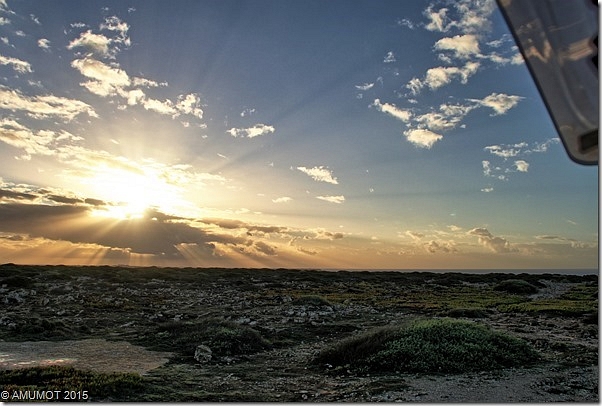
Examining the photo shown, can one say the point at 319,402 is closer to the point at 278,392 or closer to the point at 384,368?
the point at 278,392

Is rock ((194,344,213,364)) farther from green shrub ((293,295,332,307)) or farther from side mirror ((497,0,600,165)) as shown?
green shrub ((293,295,332,307))

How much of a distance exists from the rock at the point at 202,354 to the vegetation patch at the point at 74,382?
2.96 metres

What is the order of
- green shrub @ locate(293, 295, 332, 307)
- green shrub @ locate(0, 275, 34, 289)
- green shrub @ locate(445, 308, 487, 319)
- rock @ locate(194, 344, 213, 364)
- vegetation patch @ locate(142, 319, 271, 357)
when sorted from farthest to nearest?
green shrub @ locate(0, 275, 34, 289) < green shrub @ locate(293, 295, 332, 307) < green shrub @ locate(445, 308, 487, 319) < vegetation patch @ locate(142, 319, 271, 357) < rock @ locate(194, 344, 213, 364)

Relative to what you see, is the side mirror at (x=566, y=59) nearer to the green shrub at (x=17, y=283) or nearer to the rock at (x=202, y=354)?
the rock at (x=202, y=354)

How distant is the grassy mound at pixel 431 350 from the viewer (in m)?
12.4

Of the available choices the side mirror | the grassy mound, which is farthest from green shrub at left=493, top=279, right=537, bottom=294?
the side mirror

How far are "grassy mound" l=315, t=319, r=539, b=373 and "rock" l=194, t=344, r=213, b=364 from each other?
3706 mm

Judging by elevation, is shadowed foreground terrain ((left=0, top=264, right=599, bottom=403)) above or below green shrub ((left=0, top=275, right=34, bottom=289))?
below

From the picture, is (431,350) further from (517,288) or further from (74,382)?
(517,288)

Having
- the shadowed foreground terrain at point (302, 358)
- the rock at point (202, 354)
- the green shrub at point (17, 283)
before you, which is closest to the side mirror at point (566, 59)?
the shadowed foreground terrain at point (302, 358)

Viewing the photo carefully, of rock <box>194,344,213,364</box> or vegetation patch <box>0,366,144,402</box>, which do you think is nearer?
vegetation patch <box>0,366,144,402</box>

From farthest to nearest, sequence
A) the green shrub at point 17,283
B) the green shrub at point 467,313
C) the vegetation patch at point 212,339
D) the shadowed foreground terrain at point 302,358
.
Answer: the green shrub at point 17,283
the green shrub at point 467,313
the vegetation patch at point 212,339
the shadowed foreground terrain at point 302,358

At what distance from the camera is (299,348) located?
16484mm

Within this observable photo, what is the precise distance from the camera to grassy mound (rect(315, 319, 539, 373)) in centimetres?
1239
